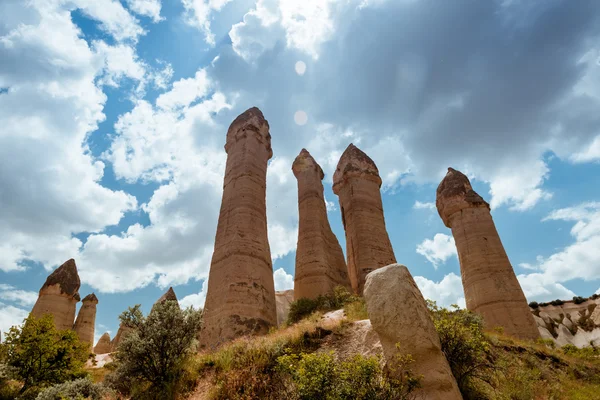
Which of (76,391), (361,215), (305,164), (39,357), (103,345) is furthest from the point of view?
(103,345)

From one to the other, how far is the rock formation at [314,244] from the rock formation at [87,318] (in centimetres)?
1843

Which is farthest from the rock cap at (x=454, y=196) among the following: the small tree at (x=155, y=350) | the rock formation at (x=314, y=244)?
the small tree at (x=155, y=350)

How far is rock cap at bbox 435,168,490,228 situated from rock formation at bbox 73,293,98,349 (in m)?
25.2

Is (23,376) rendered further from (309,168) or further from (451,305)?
(309,168)

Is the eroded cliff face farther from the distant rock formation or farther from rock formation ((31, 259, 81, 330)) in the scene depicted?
rock formation ((31, 259, 81, 330))

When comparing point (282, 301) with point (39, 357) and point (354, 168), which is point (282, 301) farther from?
point (39, 357)

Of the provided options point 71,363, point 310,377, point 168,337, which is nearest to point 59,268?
point 71,363

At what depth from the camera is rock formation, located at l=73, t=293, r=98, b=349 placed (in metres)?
27.0

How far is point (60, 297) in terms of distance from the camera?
22.8 m

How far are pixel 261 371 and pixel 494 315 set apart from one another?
12.7 meters

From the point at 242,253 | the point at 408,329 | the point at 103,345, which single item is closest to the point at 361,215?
the point at 242,253

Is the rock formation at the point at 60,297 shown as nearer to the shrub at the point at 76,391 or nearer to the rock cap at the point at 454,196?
the shrub at the point at 76,391

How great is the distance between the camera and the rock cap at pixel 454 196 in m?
19.8

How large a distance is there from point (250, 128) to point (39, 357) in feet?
38.5
